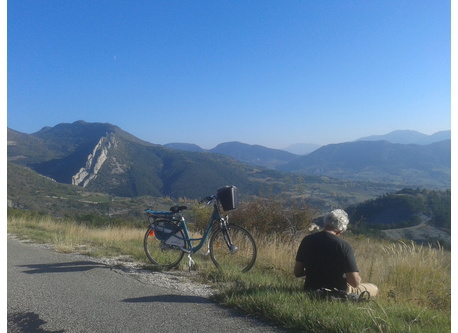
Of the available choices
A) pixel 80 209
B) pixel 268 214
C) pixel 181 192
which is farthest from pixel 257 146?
pixel 268 214

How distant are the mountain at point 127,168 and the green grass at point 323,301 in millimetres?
50331

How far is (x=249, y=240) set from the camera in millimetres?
6422

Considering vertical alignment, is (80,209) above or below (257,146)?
below

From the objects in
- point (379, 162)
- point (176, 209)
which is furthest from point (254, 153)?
point (176, 209)

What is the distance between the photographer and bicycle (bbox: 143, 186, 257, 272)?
642 centimetres

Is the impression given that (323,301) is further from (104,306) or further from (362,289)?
(104,306)

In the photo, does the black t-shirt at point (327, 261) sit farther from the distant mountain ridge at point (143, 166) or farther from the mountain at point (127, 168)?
the mountain at point (127, 168)

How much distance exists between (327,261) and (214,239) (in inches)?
97.0

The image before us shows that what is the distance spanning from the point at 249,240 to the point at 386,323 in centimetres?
310

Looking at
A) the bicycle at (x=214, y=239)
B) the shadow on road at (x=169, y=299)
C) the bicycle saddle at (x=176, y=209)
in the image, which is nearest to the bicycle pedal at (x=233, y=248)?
the bicycle at (x=214, y=239)

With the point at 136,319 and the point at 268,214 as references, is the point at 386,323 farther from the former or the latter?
the point at 268,214

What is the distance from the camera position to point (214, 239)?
6.50m

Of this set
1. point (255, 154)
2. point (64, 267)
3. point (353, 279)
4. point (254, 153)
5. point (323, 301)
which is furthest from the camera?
point (254, 153)

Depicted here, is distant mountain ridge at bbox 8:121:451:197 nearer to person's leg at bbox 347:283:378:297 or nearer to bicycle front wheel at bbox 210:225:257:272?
bicycle front wheel at bbox 210:225:257:272
